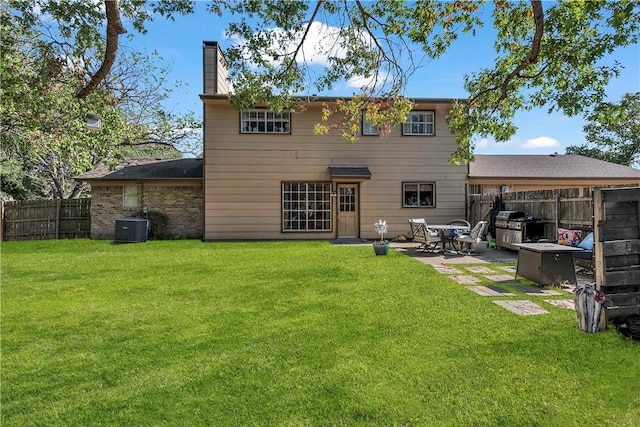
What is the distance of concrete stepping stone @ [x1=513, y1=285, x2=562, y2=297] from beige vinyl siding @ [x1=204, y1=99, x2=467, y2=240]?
745 centimetres

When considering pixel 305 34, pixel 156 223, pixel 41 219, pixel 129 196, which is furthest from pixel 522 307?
pixel 41 219

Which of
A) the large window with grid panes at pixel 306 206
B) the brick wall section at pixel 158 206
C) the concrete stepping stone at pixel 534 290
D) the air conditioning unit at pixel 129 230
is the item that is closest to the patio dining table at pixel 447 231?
the concrete stepping stone at pixel 534 290

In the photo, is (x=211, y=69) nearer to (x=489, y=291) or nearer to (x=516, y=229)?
(x=516, y=229)

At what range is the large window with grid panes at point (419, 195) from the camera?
42.7 feet

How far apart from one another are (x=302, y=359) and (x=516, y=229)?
803 centimetres

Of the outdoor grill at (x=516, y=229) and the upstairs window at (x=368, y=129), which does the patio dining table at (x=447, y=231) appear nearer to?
the outdoor grill at (x=516, y=229)

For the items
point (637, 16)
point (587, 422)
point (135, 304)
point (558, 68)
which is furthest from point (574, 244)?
point (135, 304)

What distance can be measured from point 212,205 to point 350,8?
8.30 meters

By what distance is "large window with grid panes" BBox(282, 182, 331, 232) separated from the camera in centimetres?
1287

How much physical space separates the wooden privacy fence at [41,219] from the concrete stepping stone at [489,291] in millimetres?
14262

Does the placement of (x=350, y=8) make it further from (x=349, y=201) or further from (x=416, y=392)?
(x=349, y=201)

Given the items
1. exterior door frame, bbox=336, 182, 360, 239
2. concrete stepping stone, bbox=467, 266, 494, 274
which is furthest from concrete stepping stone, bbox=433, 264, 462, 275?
exterior door frame, bbox=336, 182, 360, 239

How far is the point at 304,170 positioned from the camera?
12.8m

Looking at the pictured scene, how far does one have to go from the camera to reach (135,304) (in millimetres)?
4855
